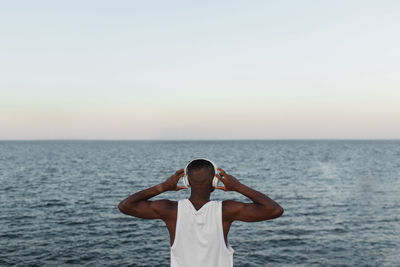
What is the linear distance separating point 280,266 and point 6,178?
46026 millimetres

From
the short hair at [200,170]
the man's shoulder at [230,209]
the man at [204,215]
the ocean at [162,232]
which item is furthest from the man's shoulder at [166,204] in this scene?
the ocean at [162,232]

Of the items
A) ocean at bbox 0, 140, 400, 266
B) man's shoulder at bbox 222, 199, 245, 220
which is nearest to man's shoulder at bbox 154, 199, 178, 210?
man's shoulder at bbox 222, 199, 245, 220

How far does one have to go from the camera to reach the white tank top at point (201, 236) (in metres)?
3.63

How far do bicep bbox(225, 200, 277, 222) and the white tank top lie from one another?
14 centimetres

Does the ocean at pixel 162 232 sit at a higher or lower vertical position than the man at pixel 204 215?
lower

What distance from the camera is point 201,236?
3639 millimetres

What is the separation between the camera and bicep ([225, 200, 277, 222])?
12.1 feet

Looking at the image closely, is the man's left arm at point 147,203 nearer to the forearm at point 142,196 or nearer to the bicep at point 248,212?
the forearm at point 142,196

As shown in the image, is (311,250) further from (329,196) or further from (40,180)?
(40,180)

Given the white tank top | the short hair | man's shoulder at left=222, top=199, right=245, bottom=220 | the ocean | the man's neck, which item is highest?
the short hair

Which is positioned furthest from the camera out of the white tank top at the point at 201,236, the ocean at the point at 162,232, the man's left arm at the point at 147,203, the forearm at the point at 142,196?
the ocean at the point at 162,232

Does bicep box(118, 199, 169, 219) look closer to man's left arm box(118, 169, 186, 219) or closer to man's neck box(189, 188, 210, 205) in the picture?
man's left arm box(118, 169, 186, 219)

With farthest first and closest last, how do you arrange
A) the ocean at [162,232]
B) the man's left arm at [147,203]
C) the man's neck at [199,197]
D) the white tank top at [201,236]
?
1. the ocean at [162,232]
2. the man's left arm at [147,203]
3. the man's neck at [199,197]
4. the white tank top at [201,236]

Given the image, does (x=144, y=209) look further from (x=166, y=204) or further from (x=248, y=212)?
(x=248, y=212)
